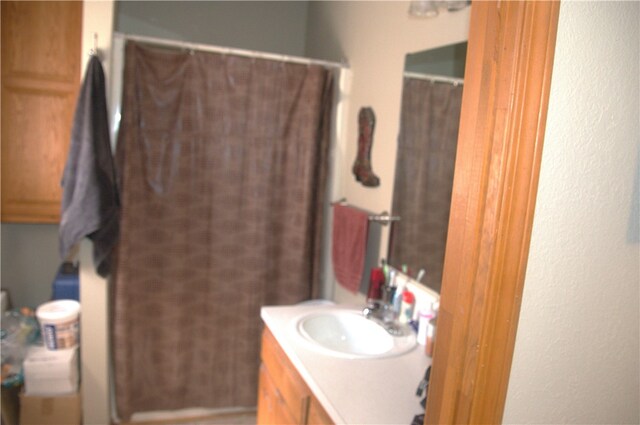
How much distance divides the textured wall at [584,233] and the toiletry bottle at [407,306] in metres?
0.95

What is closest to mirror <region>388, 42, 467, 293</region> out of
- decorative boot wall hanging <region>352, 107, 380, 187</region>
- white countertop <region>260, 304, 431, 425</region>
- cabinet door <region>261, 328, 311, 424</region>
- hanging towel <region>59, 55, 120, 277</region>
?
decorative boot wall hanging <region>352, 107, 380, 187</region>

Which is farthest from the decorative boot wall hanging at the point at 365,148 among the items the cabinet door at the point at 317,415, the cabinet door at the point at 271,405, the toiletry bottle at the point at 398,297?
the cabinet door at the point at 317,415

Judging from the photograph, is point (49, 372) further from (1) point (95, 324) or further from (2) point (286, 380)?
(2) point (286, 380)

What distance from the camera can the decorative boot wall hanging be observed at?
2.25m

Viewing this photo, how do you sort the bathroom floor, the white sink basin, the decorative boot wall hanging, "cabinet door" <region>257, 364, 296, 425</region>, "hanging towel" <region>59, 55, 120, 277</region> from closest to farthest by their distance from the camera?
"cabinet door" <region>257, 364, 296, 425</region>, the white sink basin, "hanging towel" <region>59, 55, 120, 277</region>, the decorative boot wall hanging, the bathroom floor

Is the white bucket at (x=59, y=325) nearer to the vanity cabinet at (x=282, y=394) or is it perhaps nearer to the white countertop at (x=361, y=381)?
the vanity cabinet at (x=282, y=394)

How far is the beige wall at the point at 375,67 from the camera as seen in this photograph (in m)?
1.90

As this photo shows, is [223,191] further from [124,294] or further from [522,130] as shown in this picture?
[522,130]

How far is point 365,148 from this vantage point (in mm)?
2293

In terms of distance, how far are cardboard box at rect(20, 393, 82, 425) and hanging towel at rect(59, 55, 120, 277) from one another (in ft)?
2.34

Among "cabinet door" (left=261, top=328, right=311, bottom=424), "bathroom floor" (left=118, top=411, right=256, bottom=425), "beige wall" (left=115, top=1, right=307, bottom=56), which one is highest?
"beige wall" (left=115, top=1, right=307, bottom=56)

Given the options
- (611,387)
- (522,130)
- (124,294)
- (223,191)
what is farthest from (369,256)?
(522,130)

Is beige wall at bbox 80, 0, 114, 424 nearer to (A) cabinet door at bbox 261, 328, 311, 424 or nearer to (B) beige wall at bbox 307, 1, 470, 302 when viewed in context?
(A) cabinet door at bbox 261, 328, 311, 424

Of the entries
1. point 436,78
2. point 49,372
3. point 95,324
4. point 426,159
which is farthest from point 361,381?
point 49,372
